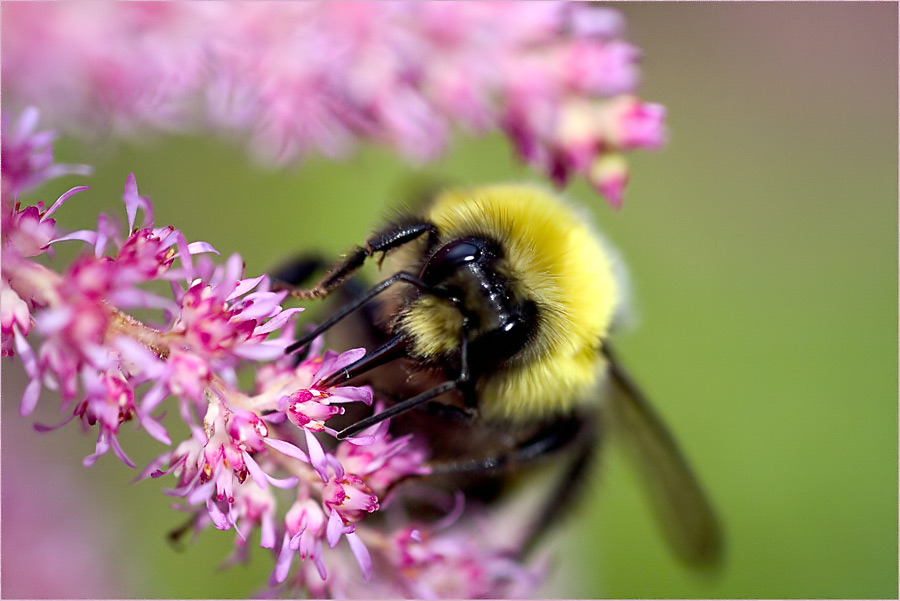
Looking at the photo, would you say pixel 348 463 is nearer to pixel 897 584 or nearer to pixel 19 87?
pixel 19 87

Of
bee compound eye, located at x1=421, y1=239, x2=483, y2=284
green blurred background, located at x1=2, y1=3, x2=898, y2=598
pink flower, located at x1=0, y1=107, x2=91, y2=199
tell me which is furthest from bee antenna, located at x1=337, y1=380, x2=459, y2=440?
green blurred background, located at x1=2, y1=3, x2=898, y2=598

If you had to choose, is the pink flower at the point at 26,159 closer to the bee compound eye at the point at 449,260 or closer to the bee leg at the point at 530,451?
the bee compound eye at the point at 449,260

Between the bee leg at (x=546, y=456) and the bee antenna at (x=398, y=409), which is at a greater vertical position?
the bee antenna at (x=398, y=409)

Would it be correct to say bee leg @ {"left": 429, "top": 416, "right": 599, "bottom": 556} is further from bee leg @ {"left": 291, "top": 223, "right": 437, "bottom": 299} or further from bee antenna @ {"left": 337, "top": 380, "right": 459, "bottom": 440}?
bee leg @ {"left": 291, "top": 223, "right": 437, "bottom": 299}

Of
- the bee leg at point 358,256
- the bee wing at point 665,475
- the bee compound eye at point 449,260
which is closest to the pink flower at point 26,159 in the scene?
the bee leg at point 358,256

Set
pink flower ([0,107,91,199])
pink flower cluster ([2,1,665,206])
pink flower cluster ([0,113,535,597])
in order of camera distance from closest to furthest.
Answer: pink flower cluster ([0,113,535,597]) < pink flower ([0,107,91,199]) < pink flower cluster ([2,1,665,206])

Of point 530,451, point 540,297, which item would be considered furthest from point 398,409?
point 530,451

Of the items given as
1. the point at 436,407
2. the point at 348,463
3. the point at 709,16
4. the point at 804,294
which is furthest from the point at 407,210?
the point at 709,16
